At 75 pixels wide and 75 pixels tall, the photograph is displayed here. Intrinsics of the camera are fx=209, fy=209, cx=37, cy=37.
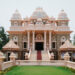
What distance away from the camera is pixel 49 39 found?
36.5 metres

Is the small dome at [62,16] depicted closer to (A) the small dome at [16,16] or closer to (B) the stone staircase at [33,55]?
(A) the small dome at [16,16]

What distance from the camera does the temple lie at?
35750mm

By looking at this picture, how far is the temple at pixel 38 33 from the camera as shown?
117 feet

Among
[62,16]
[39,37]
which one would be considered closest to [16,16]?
[39,37]

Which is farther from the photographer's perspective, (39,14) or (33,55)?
(39,14)

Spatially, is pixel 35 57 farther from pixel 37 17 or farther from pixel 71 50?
pixel 37 17

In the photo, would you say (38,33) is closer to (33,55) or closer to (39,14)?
(39,14)

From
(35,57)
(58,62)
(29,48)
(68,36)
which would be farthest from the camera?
(68,36)

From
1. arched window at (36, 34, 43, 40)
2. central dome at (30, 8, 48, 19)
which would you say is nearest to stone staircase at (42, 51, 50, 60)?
arched window at (36, 34, 43, 40)

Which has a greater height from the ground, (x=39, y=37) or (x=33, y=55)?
(x=39, y=37)

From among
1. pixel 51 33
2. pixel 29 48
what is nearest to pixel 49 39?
pixel 51 33

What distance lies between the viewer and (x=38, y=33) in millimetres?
38250

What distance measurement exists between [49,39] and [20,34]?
5791 mm

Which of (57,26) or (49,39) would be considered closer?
(49,39)
